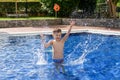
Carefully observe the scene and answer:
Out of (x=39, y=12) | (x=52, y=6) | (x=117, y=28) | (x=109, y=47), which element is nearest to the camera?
(x=109, y=47)

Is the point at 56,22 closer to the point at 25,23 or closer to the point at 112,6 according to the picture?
the point at 25,23

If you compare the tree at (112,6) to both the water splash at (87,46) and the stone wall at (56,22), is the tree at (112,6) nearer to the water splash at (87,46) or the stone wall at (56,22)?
the stone wall at (56,22)

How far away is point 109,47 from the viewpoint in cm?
1404

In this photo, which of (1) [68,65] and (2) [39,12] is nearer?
(1) [68,65]

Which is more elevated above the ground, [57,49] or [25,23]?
[57,49]

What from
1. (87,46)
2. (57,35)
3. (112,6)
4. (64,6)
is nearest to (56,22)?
(64,6)

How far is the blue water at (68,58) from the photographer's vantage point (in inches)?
341

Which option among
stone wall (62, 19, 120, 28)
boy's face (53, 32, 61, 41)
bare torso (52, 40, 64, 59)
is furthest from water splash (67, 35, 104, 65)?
stone wall (62, 19, 120, 28)

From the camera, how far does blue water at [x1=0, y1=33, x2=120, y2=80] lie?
341 inches

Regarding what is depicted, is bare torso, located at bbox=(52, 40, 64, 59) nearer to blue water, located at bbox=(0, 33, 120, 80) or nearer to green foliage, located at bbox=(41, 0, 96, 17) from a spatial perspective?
blue water, located at bbox=(0, 33, 120, 80)

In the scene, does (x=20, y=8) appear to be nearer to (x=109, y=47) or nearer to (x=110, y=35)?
(x=110, y=35)

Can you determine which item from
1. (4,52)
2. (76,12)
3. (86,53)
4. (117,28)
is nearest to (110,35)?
(117,28)

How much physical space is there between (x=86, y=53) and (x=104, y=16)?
39.4 ft

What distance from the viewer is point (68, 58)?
37.1ft
